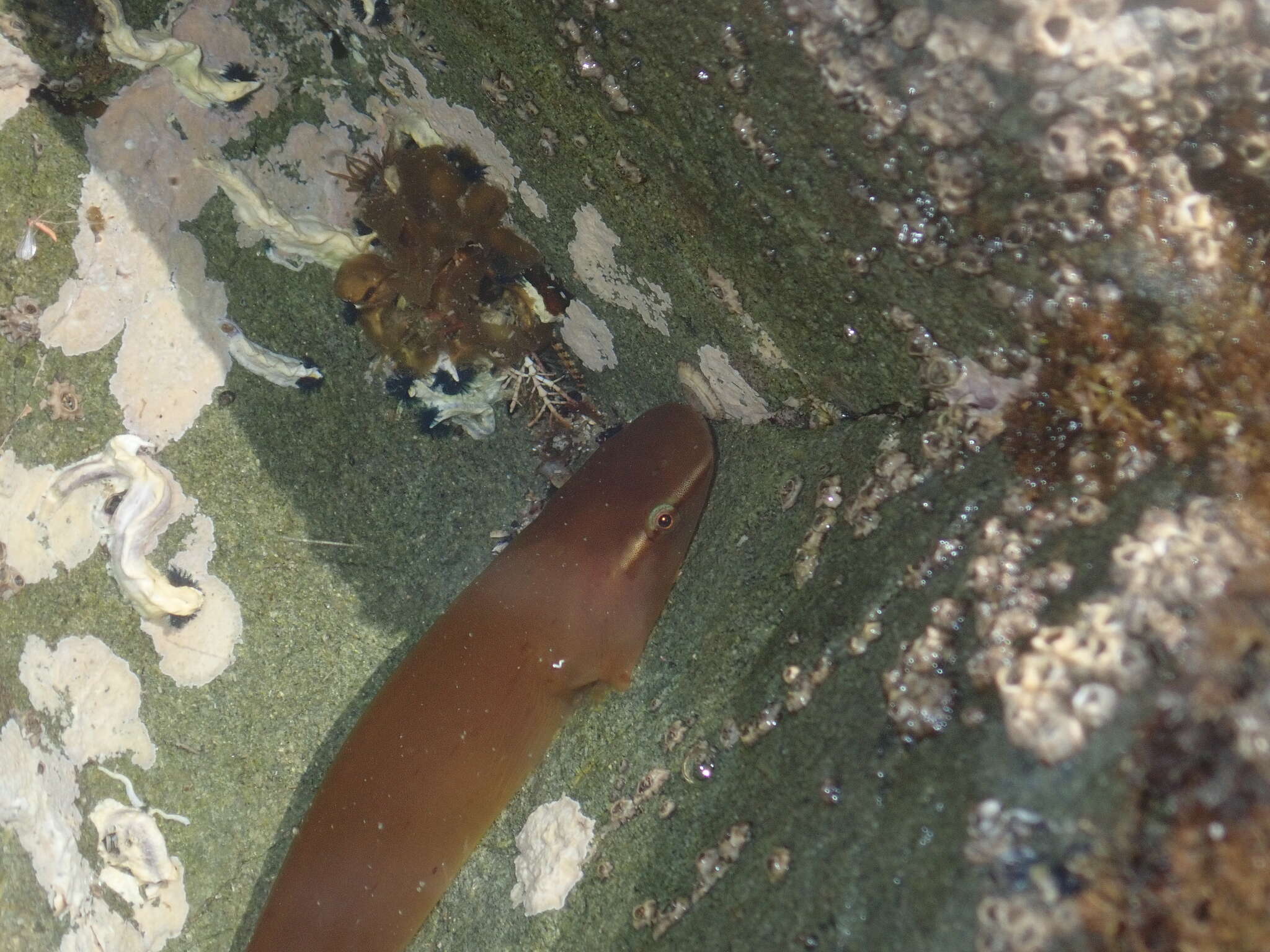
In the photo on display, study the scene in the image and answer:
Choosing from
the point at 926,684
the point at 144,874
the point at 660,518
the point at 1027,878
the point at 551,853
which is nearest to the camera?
the point at 1027,878

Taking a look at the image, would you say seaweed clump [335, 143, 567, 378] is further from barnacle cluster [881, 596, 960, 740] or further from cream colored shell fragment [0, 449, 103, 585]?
barnacle cluster [881, 596, 960, 740]

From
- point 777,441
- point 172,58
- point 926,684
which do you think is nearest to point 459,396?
point 777,441

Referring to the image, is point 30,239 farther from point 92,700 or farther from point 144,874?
point 144,874

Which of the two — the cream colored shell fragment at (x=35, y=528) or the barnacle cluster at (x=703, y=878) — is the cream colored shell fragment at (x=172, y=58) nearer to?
the cream colored shell fragment at (x=35, y=528)

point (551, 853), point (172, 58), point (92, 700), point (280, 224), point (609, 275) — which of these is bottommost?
point (92, 700)

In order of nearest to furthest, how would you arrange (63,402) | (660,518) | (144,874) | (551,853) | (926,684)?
(926,684) < (551,853) < (660,518) < (144,874) < (63,402)

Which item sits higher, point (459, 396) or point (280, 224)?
point (280, 224)

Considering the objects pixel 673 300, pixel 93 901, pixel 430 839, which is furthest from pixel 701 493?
pixel 93 901
